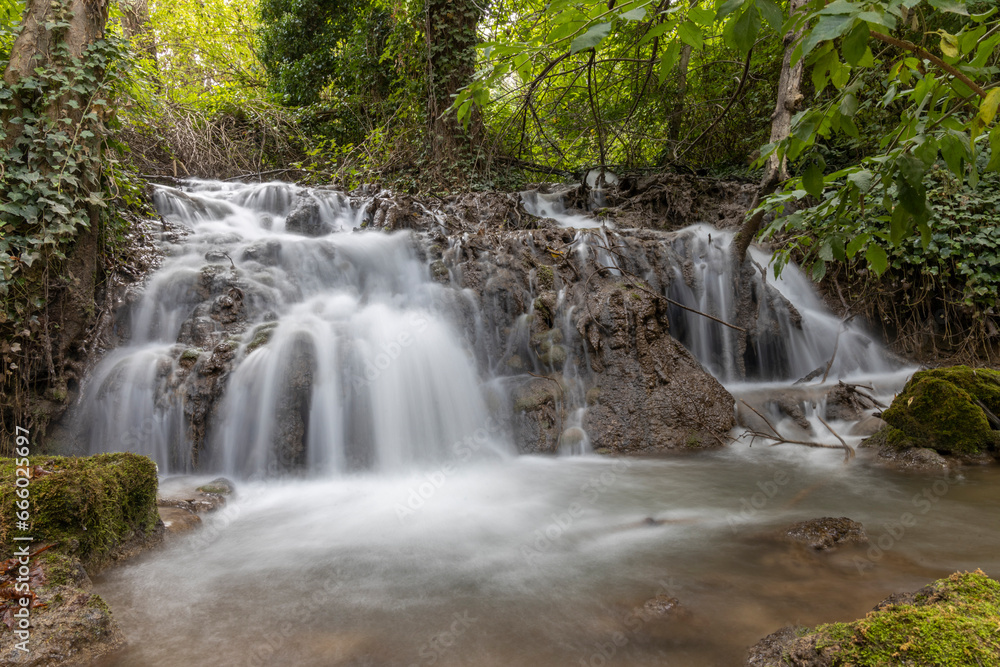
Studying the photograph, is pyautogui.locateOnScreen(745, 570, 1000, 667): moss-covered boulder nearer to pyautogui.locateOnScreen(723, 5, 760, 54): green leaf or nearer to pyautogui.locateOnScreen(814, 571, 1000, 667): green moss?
pyautogui.locateOnScreen(814, 571, 1000, 667): green moss

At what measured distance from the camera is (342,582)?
106 inches

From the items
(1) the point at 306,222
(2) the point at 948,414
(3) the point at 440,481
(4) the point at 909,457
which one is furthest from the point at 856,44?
(1) the point at 306,222

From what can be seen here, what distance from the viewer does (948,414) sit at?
14.4ft

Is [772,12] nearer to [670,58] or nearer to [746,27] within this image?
[746,27]

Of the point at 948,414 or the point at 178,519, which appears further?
the point at 948,414

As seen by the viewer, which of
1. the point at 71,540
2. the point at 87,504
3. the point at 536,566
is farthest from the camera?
the point at 536,566

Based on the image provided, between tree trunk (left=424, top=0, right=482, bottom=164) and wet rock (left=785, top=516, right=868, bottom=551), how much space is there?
28.6ft

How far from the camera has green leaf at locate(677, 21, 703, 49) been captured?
1.22 metres

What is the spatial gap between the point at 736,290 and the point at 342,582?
600cm

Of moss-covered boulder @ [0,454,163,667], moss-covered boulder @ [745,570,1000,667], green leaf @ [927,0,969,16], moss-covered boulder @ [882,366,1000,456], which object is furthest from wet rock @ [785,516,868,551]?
moss-covered boulder @ [0,454,163,667]

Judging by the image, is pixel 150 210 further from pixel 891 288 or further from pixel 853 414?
pixel 891 288

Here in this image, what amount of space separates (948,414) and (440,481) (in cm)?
434

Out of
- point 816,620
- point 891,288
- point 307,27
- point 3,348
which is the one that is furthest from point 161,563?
point 307,27

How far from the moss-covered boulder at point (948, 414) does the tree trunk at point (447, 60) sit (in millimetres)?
8069
